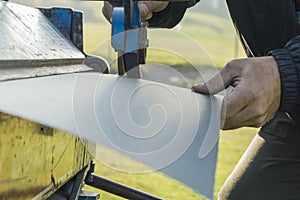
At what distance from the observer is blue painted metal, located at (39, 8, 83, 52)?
68.4 inches

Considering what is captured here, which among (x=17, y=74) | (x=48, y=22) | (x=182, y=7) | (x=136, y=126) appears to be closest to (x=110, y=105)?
(x=136, y=126)

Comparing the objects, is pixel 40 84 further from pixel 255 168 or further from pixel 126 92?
pixel 255 168

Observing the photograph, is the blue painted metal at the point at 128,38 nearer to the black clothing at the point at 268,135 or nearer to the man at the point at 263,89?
the man at the point at 263,89

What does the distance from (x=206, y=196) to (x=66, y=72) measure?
0.65 m

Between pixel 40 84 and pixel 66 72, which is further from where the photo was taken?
pixel 66 72

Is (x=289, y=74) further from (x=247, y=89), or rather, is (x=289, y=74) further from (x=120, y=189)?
(x=120, y=189)

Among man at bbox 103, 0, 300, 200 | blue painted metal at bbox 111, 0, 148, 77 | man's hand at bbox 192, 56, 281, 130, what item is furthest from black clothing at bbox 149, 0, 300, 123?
blue painted metal at bbox 111, 0, 148, 77

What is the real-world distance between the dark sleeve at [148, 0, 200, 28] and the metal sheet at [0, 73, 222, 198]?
0.70 m

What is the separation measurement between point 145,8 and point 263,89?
651 mm

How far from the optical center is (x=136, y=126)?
105 cm

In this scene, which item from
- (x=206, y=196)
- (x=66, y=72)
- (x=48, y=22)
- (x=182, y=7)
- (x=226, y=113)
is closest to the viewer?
(x=206, y=196)

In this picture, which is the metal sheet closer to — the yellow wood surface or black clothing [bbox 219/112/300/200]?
the yellow wood surface

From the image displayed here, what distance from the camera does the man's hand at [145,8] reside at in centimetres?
172

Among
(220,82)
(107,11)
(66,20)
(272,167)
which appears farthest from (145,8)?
(272,167)
